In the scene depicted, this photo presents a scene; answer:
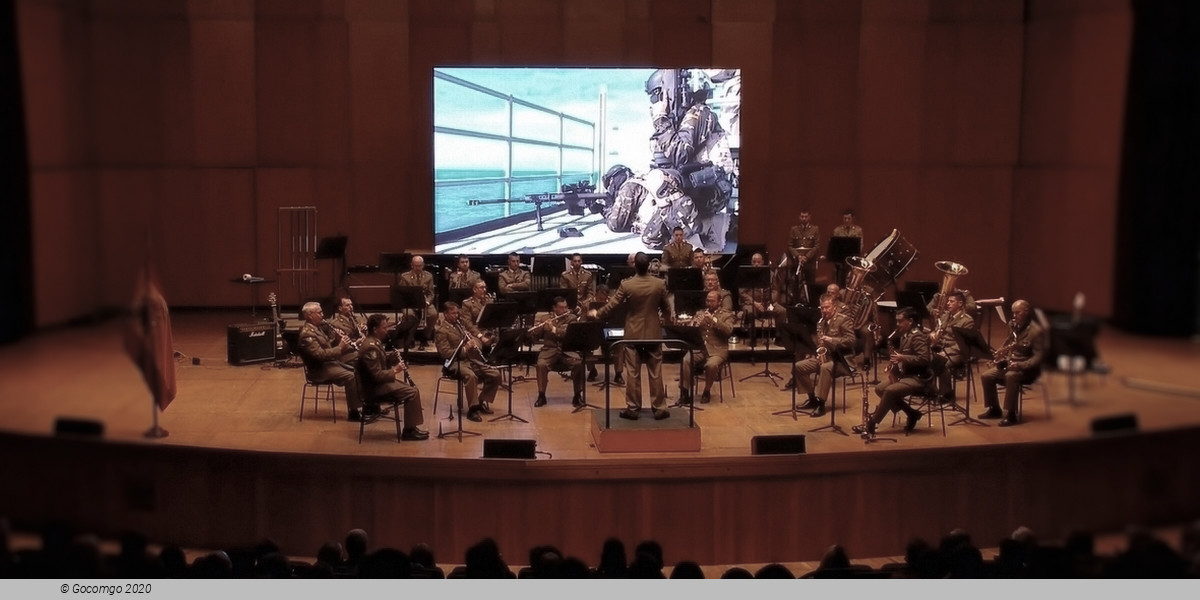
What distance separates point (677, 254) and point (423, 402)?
171 inches

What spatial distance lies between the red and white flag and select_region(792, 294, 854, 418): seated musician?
5.80m

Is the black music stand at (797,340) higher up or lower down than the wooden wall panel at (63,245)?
lower down

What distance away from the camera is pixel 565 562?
655cm

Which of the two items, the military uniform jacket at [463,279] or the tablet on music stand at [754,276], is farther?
the military uniform jacket at [463,279]

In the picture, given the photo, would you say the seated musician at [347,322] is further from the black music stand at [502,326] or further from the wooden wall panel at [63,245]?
the wooden wall panel at [63,245]

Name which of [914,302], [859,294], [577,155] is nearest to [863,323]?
[859,294]

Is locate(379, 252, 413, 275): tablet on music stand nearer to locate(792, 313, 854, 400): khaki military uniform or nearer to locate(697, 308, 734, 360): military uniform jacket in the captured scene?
locate(697, 308, 734, 360): military uniform jacket

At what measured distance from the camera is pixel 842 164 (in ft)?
59.3

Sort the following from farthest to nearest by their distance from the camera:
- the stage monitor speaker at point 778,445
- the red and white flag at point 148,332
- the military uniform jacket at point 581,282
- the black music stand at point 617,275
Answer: the military uniform jacket at point 581,282, the black music stand at point 617,275, the stage monitor speaker at point 778,445, the red and white flag at point 148,332

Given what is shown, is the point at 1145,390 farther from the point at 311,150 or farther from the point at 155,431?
the point at 311,150

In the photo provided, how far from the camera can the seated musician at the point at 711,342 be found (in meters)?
12.0

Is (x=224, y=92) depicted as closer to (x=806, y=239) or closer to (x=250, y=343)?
(x=250, y=343)

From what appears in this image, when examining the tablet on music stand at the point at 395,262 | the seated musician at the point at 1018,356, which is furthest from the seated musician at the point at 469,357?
the seated musician at the point at 1018,356

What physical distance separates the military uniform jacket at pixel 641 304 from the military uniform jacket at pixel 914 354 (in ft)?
7.16
